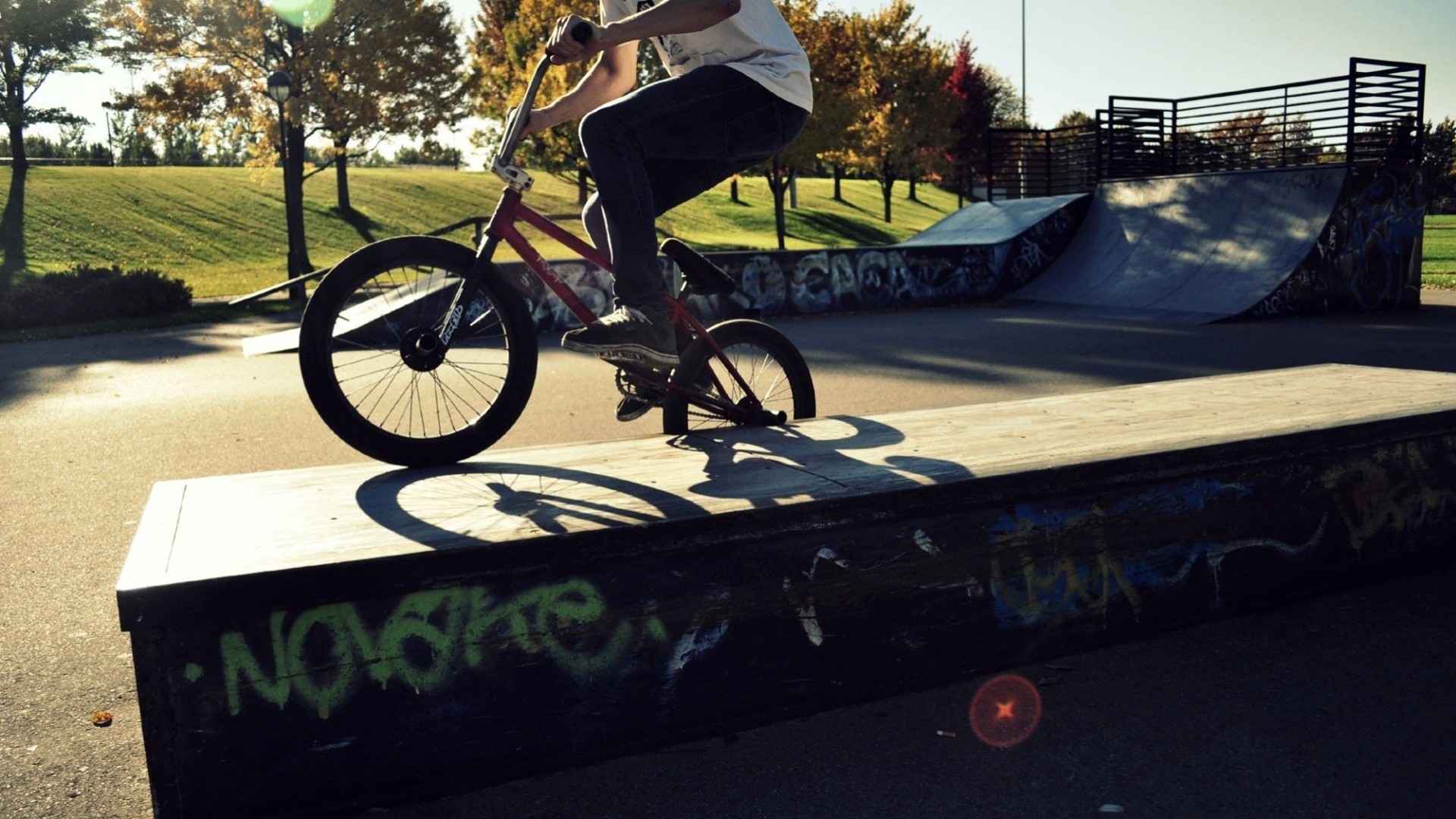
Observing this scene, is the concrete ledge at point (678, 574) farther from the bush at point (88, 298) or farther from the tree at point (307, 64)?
the tree at point (307, 64)

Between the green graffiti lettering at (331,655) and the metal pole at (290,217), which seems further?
the metal pole at (290,217)

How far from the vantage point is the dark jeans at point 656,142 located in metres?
3.83

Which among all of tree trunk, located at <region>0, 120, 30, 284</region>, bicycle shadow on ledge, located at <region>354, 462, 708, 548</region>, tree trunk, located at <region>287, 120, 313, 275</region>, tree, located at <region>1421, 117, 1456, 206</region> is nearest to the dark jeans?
bicycle shadow on ledge, located at <region>354, 462, 708, 548</region>

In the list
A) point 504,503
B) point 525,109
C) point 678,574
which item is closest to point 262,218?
point 525,109

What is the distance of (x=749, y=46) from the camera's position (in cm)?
396

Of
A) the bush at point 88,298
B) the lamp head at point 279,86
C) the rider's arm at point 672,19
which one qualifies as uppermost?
the lamp head at point 279,86

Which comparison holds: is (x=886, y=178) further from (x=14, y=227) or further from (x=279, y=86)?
(x=14, y=227)

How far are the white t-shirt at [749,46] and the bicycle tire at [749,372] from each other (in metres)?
0.92

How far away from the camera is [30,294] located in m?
17.8

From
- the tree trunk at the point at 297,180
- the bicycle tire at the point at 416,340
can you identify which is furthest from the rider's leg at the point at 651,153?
the tree trunk at the point at 297,180

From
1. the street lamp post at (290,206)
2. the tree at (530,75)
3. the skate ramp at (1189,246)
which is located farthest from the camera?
the tree at (530,75)

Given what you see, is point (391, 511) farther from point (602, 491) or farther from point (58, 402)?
point (58, 402)

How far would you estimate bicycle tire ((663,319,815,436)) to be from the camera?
14.4 ft

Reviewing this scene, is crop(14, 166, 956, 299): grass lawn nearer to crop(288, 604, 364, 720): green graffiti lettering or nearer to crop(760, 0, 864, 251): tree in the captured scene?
crop(760, 0, 864, 251): tree
